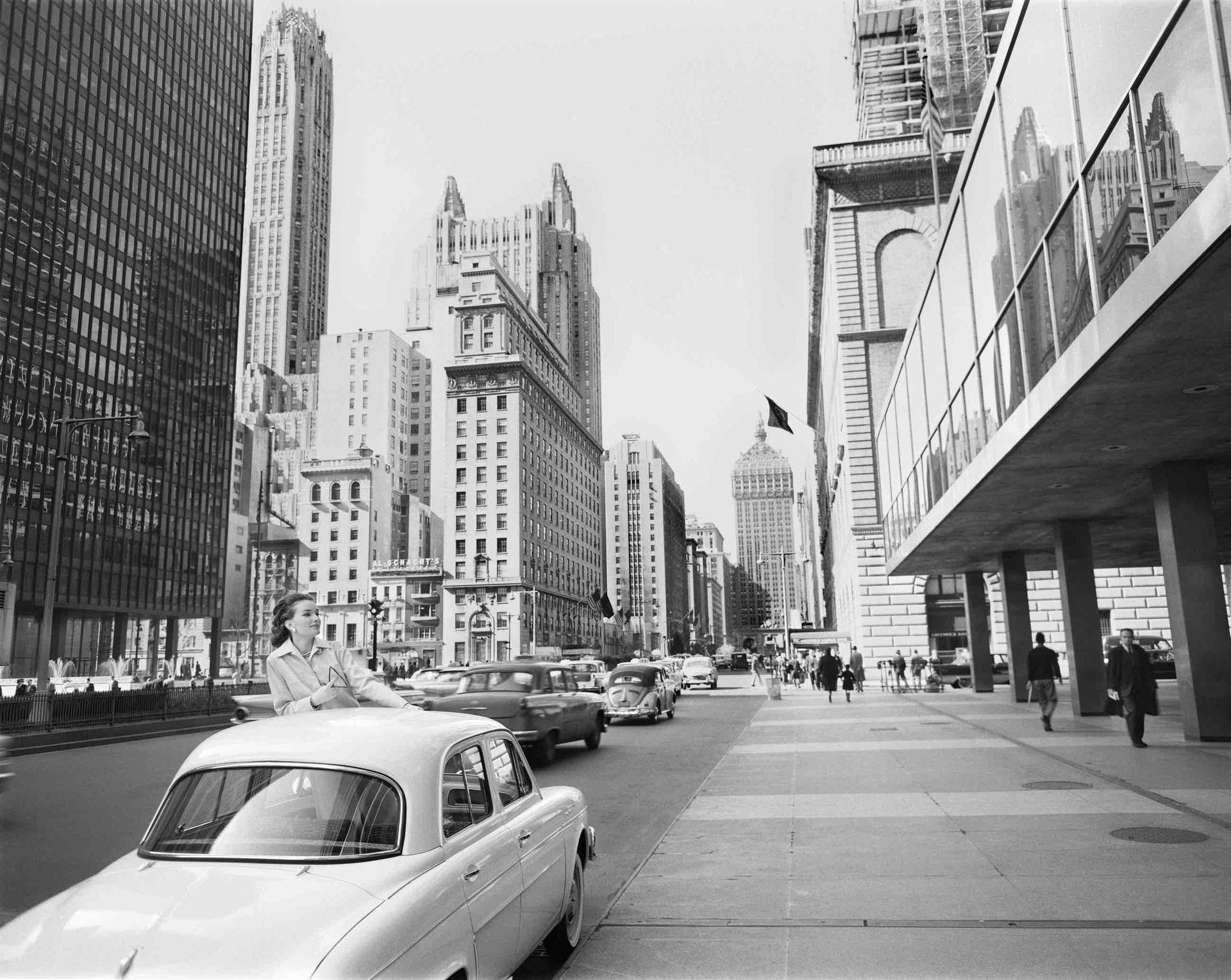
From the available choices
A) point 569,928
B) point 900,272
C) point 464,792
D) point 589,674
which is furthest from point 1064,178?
point 900,272

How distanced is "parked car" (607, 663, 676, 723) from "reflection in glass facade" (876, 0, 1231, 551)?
9354mm

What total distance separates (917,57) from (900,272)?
2249cm

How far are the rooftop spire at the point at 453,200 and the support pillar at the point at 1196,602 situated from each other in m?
183

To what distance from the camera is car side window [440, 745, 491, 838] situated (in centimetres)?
415

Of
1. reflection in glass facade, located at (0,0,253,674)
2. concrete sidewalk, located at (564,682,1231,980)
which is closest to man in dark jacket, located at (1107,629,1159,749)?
concrete sidewalk, located at (564,682,1231,980)

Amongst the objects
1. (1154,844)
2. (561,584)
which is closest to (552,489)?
(561,584)

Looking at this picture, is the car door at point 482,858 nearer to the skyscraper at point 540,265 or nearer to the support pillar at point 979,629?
the support pillar at point 979,629

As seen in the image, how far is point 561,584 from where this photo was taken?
11706cm

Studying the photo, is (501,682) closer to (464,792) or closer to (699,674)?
(464,792)

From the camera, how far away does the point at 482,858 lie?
162 inches

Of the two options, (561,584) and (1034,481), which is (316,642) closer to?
(1034,481)

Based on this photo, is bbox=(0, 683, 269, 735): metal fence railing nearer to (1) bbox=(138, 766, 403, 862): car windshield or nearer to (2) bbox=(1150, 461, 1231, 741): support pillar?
(1) bbox=(138, 766, 403, 862): car windshield

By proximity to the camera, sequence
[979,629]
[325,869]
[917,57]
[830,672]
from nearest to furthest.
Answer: [325,869], [979,629], [830,672], [917,57]

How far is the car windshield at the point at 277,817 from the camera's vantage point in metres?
3.70
